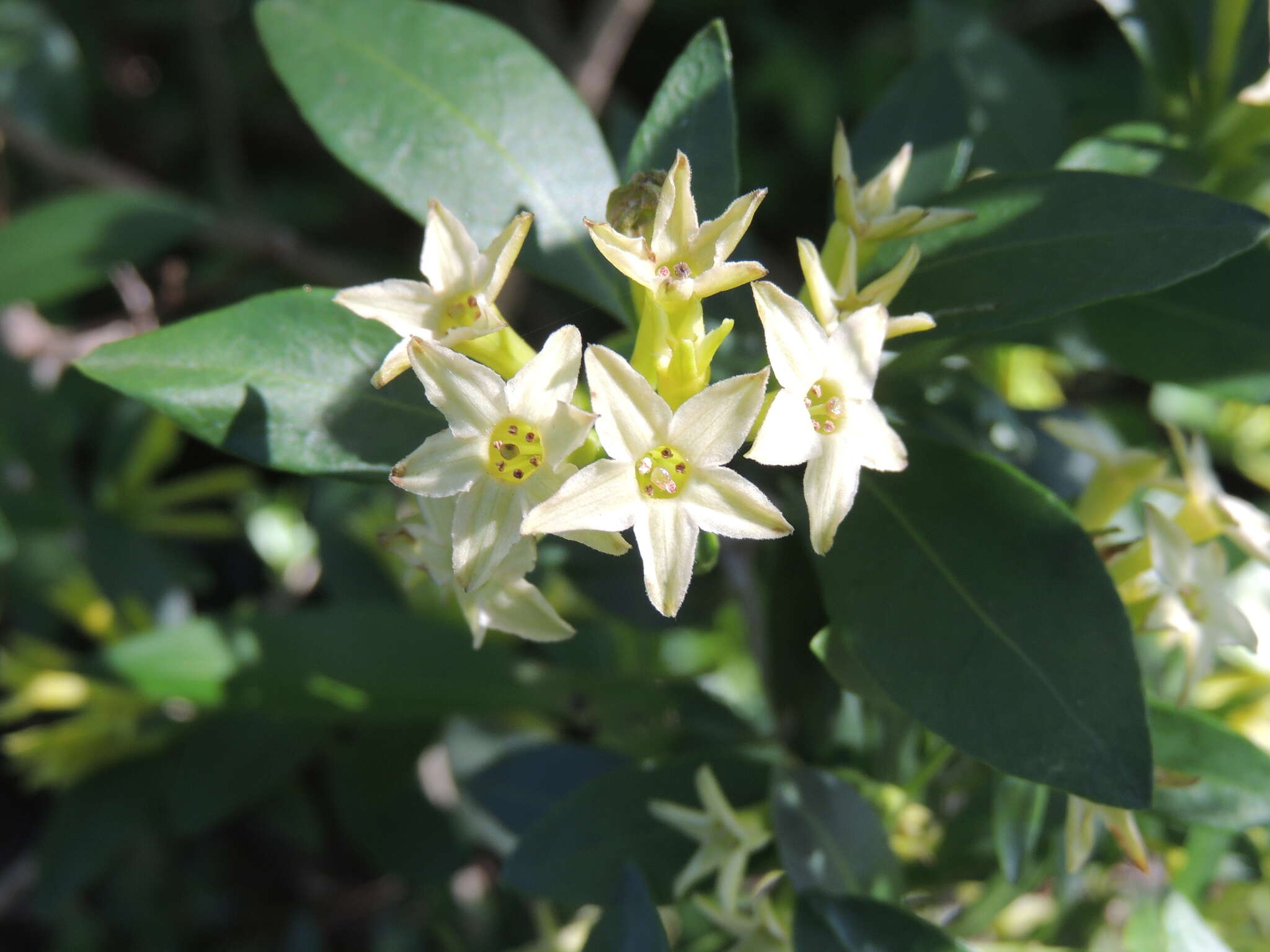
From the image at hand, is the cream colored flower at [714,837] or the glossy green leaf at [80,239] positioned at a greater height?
the glossy green leaf at [80,239]

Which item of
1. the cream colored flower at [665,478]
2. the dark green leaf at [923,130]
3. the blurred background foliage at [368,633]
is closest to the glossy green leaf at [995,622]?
the blurred background foliage at [368,633]

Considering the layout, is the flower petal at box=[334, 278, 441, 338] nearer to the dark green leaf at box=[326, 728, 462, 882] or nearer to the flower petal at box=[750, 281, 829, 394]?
the flower petal at box=[750, 281, 829, 394]

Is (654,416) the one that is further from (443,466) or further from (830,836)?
(830,836)

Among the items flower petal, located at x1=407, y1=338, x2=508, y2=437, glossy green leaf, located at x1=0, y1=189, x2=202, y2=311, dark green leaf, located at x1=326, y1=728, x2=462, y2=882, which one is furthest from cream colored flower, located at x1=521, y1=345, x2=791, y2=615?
glossy green leaf, located at x1=0, y1=189, x2=202, y2=311

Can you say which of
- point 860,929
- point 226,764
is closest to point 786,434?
point 860,929

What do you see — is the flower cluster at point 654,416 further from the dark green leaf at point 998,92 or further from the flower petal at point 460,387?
the dark green leaf at point 998,92
